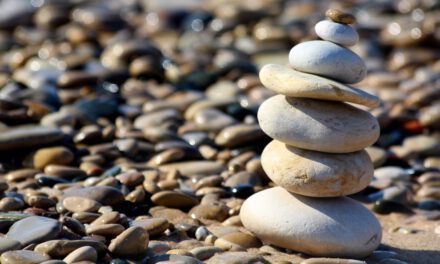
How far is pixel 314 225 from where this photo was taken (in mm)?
4668

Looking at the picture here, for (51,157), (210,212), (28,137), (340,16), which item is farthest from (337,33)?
(28,137)

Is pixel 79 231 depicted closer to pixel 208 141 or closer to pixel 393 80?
pixel 208 141

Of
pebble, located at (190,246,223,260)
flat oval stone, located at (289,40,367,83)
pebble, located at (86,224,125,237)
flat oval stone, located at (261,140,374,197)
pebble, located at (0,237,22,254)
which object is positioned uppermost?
flat oval stone, located at (289,40,367,83)

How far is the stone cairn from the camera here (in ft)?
15.3

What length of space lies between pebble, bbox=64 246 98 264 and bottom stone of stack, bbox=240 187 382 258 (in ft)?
3.38

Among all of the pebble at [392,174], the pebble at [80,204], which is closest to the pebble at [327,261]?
the pebble at [80,204]

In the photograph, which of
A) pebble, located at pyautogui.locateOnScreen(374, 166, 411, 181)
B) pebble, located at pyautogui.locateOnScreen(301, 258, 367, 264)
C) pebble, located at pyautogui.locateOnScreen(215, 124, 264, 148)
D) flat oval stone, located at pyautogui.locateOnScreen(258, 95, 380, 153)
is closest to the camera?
pebble, located at pyautogui.locateOnScreen(301, 258, 367, 264)

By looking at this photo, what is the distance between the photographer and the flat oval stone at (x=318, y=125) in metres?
4.67

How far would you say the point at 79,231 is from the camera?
4.80 m

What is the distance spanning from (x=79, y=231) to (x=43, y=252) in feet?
1.56

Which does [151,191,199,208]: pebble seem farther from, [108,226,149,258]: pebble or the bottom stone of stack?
[108,226,149,258]: pebble

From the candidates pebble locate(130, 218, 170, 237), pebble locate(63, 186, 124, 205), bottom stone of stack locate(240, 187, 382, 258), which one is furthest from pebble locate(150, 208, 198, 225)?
bottom stone of stack locate(240, 187, 382, 258)

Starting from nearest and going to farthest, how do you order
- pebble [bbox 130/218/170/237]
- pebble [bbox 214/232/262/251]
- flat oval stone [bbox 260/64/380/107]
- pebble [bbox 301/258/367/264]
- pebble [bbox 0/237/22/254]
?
1. pebble [bbox 0/237/22/254]
2. pebble [bbox 301/258/367/264]
3. flat oval stone [bbox 260/64/380/107]
4. pebble [bbox 214/232/262/251]
5. pebble [bbox 130/218/170/237]

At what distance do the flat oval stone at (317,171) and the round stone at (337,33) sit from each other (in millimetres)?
669
